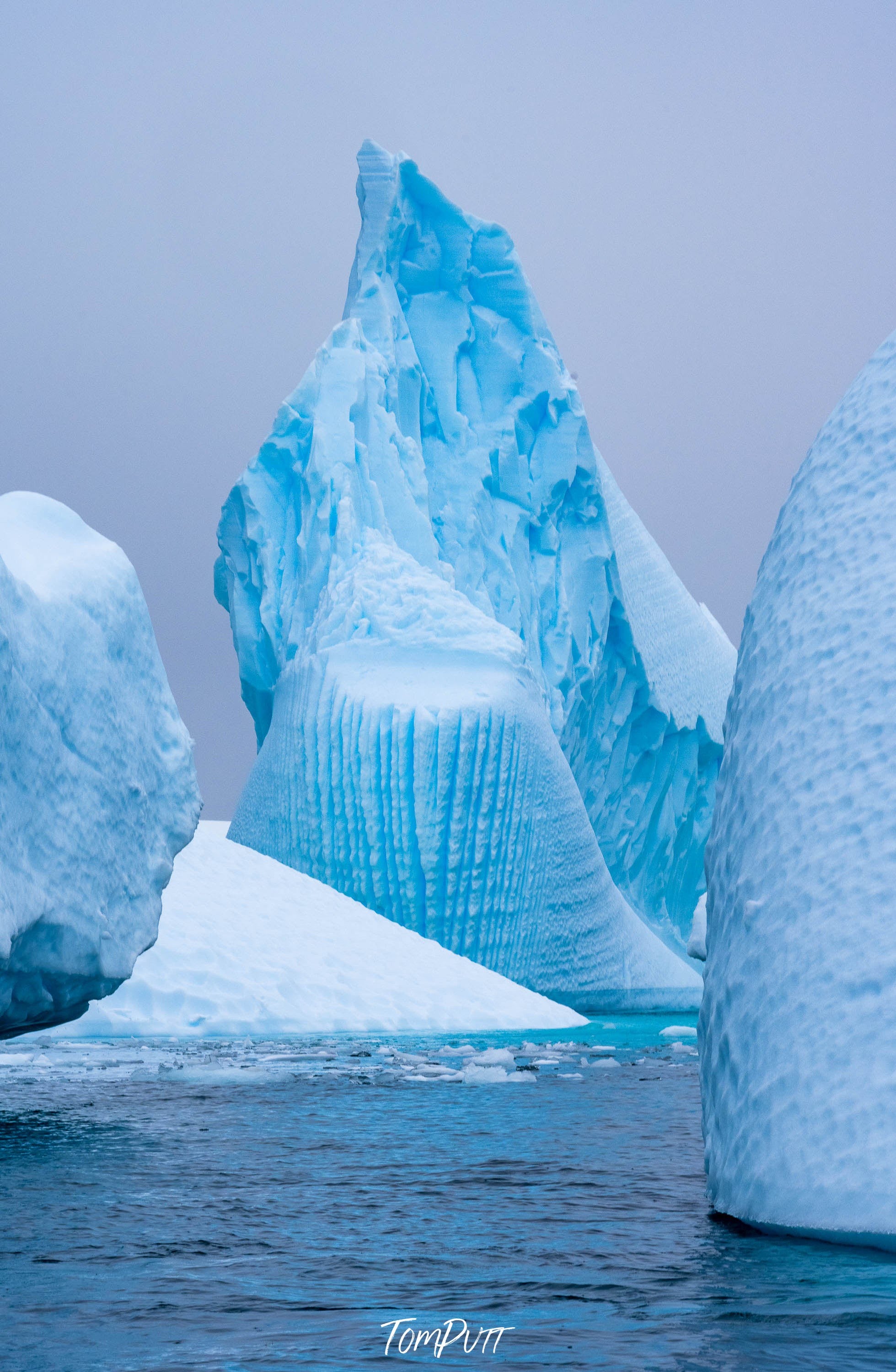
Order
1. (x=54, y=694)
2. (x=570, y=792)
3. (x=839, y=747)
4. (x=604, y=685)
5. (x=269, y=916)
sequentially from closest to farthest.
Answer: (x=839, y=747)
(x=54, y=694)
(x=269, y=916)
(x=570, y=792)
(x=604, y=685)

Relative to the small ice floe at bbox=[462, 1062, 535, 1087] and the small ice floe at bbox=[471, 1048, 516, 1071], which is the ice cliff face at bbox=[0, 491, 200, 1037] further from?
the small ice floe at bbox=[471, 1048, 516, 1071]

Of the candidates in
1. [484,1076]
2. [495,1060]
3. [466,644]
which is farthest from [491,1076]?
[466,644]

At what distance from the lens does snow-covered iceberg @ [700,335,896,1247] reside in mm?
2752

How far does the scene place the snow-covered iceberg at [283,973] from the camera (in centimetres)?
1019

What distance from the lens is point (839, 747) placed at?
3.11 m

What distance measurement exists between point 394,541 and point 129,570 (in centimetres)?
1180

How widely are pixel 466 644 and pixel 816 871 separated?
1337 cm

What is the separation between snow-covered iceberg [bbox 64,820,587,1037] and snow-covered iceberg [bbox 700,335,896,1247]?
6.32 meters

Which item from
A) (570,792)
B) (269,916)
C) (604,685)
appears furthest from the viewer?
(604,685)

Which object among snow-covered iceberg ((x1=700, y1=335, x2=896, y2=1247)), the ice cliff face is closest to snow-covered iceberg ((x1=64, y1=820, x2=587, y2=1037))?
the ice cliff face

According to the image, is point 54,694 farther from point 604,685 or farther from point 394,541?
point 604,685

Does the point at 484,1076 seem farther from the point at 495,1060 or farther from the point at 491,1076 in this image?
the point at 495,1060

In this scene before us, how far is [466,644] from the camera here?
16359 millimetres

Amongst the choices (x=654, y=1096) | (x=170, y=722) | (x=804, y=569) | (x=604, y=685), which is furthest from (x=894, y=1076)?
(x=604, y=685)
